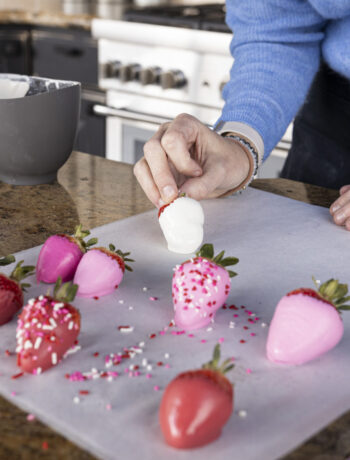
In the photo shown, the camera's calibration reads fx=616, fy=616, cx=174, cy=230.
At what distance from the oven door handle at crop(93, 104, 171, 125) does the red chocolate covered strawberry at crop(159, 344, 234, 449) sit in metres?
1.81

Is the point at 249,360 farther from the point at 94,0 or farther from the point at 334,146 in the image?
the point at 94,0

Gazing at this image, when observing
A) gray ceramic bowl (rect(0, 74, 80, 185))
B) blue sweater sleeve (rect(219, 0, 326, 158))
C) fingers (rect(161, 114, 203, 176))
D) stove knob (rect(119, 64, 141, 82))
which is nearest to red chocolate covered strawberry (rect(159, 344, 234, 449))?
fingers (rect(161, 114, 203, 176))

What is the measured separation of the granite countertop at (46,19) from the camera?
2.34 m

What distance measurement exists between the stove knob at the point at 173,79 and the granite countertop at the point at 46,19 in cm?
40

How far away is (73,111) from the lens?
3.28 ft

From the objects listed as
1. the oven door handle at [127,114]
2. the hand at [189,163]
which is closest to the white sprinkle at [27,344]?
the hand at [189,163]

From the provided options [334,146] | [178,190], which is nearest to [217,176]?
[178,190]

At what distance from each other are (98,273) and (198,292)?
0.40 ft

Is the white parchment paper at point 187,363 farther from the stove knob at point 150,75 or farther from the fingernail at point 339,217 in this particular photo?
the stove knob at point 150,75

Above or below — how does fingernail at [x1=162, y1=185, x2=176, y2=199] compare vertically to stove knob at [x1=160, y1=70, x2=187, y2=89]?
above

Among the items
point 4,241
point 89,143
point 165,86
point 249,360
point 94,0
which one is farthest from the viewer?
point 94,0

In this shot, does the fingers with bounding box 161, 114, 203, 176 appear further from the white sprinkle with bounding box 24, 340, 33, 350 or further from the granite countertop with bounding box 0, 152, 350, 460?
the white sprinkle with bounding box 24, 340, 33, 350

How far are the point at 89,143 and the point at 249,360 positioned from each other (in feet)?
6.48

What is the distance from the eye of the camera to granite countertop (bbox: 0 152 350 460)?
0.50 m
